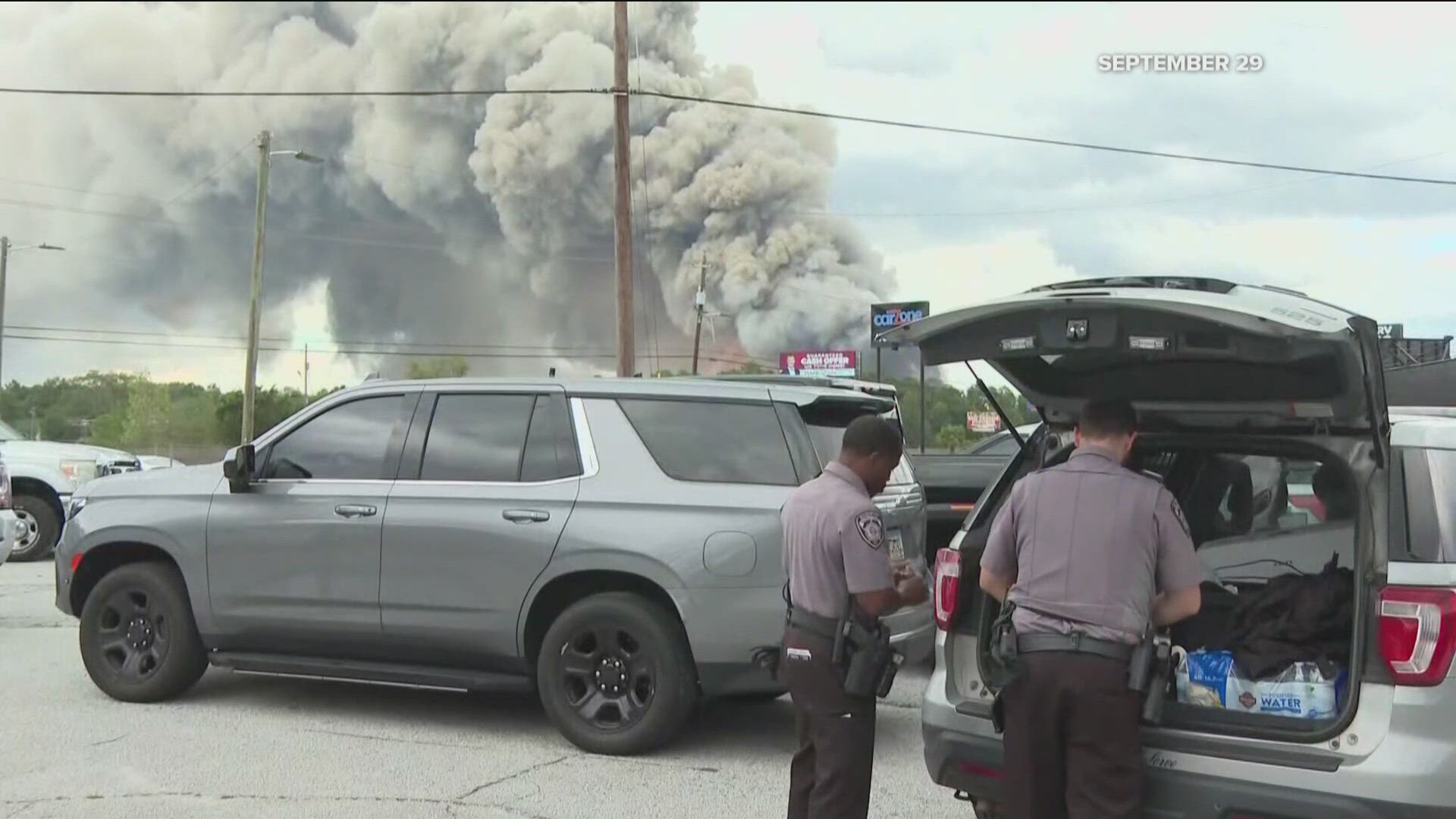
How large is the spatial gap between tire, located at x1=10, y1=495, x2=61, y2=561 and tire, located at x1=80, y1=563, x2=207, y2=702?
7384 mm

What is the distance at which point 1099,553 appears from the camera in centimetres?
327

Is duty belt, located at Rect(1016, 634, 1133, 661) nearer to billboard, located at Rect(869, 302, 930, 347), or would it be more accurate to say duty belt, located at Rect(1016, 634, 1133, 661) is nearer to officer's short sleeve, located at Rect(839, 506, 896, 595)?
officer's short sleeve, located at Rect(839, 506, 896, 595)

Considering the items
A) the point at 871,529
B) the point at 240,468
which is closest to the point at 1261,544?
the point at 871,529

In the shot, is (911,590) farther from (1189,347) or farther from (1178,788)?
(1189,347)

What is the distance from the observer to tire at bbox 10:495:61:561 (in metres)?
12.9

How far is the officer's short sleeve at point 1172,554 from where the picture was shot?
328 centimetres

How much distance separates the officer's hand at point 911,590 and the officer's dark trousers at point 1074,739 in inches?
17.9

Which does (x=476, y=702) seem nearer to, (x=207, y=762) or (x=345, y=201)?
(x=207, y=762)

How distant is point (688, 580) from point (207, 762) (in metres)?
2.38

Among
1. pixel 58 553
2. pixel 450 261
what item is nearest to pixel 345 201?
pixel 450 261

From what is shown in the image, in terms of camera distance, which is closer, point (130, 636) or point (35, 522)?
point (130, 636)

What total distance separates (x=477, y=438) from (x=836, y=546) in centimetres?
300

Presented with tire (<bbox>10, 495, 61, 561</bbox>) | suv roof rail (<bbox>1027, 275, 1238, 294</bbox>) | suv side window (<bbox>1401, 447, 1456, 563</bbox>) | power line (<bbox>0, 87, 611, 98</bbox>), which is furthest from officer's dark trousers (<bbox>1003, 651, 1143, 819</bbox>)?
power line (<bbox>0, 87, 611, 98</bbox>)

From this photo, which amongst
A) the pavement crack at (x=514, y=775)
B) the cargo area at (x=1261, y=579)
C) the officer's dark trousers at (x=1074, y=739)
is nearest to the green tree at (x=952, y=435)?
the pavement crack at (x=514, y=775)
